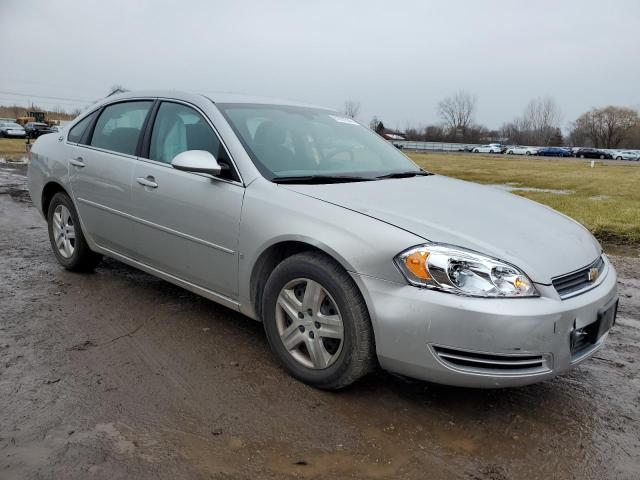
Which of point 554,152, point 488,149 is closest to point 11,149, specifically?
point 488,149

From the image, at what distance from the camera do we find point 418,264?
8.60ft

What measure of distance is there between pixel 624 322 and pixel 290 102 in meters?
3.16

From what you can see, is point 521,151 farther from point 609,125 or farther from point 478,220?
point 478,220

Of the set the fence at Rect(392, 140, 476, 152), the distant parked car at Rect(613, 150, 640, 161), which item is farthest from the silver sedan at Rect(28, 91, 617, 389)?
the fence at Rect(392, 140, 476, 152)

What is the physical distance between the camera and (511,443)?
2.61 meters

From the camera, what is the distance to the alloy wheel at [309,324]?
292cm

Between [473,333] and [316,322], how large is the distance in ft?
2.81

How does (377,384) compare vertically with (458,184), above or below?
below

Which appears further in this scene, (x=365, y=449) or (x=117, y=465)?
(x=365, y=449)

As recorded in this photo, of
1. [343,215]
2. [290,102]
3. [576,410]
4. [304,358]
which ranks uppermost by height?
[290,102]

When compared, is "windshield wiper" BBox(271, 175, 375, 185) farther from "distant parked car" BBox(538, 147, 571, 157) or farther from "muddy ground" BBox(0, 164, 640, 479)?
"distant parked car" BBox(538, 147, 571, 157)

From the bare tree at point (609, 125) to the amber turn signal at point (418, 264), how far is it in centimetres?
10895

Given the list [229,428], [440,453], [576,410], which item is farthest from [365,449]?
[576,410]

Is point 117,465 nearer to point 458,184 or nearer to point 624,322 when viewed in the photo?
point 458,184
